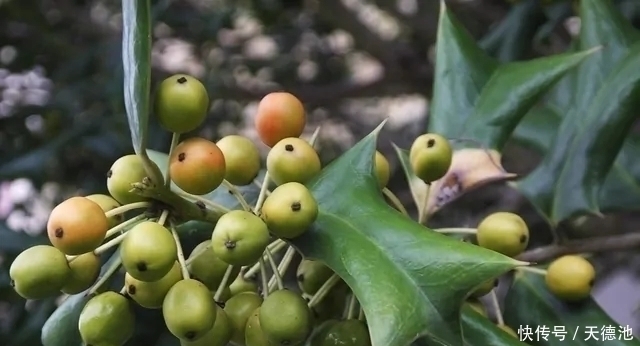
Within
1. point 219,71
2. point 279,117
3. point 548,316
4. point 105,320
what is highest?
point 279,117

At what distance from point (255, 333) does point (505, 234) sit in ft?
0.81

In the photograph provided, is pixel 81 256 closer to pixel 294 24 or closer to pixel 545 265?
pixel 545 265

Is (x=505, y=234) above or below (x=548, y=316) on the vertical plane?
above

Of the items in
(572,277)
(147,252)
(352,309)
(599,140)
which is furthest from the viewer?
(599,140)

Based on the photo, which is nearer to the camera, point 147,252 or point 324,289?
point 147,252

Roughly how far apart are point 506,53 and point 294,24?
867mm

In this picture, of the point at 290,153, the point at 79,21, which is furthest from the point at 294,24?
the point at 290,153

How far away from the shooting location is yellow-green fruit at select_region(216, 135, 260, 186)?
0.64 metres

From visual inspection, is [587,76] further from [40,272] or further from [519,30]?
[40,272]

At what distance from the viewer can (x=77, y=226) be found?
1.74 feet

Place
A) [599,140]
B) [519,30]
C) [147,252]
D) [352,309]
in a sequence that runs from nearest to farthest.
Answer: [147,252]
[352,309]
[599,140]
[519,30]

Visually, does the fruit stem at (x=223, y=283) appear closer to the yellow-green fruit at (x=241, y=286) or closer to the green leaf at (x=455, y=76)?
the yellow-green fruit at (x=241, y=286)

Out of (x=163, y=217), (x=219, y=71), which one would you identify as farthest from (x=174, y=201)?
(x=219, y=71)

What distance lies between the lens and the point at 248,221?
534mm
